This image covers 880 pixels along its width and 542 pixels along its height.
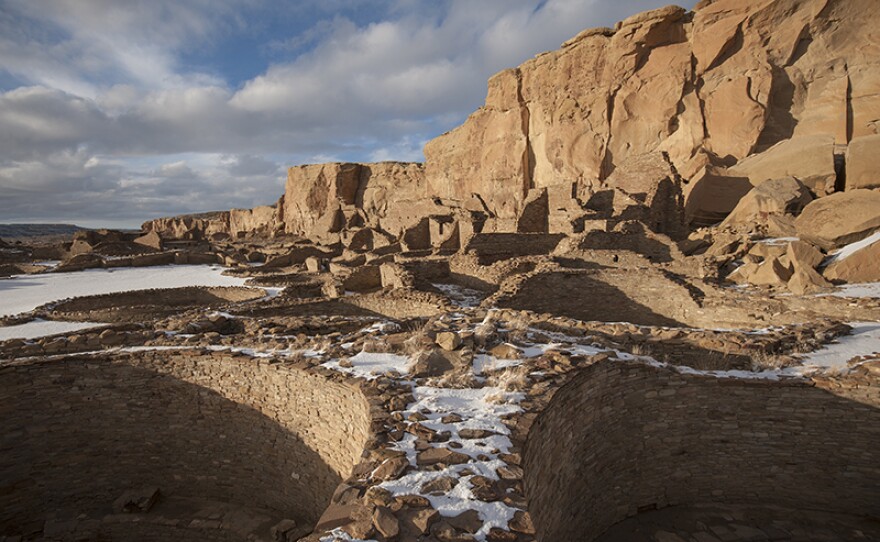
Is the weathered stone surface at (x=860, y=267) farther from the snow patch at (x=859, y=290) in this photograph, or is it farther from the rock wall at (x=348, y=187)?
the rock wall at (x=348, y=187)

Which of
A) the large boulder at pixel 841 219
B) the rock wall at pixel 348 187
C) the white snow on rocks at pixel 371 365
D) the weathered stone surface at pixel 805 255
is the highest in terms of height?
the rock wall at pixel 348 187

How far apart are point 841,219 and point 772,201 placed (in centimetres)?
407

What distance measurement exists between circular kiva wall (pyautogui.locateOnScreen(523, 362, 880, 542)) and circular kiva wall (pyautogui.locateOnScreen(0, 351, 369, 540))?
3.50 meters

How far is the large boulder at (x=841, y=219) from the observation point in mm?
12523

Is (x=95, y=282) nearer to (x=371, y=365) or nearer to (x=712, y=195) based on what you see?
(x=371, y=365)

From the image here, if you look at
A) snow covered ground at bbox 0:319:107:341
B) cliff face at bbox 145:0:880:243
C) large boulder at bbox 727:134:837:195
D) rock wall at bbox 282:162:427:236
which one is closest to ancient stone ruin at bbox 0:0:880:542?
snow covered ground at bbox 0:319:107:341

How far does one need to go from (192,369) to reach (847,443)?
827 cm

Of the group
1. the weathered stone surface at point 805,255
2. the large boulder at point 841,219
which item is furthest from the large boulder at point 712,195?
the weathered stone surface at point 805,255

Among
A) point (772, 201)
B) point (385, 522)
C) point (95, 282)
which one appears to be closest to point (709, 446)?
point (385, 522)

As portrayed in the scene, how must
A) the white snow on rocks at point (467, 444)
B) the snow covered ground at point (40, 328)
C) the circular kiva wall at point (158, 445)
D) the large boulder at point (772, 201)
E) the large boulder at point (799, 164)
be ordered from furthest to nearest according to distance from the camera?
the large boulder at point (799, 164)
the large boulder at point (772, 201)
the snow covered ground at point (40, 328)
the circular kiva wall at point (158, 445)
the white snow on rocks at point (467, 444)

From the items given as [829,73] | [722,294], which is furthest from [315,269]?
[829,73]

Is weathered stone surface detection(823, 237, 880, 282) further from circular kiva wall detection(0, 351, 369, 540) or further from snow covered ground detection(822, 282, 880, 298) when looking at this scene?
circular kiva wall detection(0, 351, 369, 540)

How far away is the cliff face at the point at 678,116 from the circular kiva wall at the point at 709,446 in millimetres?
13055

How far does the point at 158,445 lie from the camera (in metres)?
6.46
